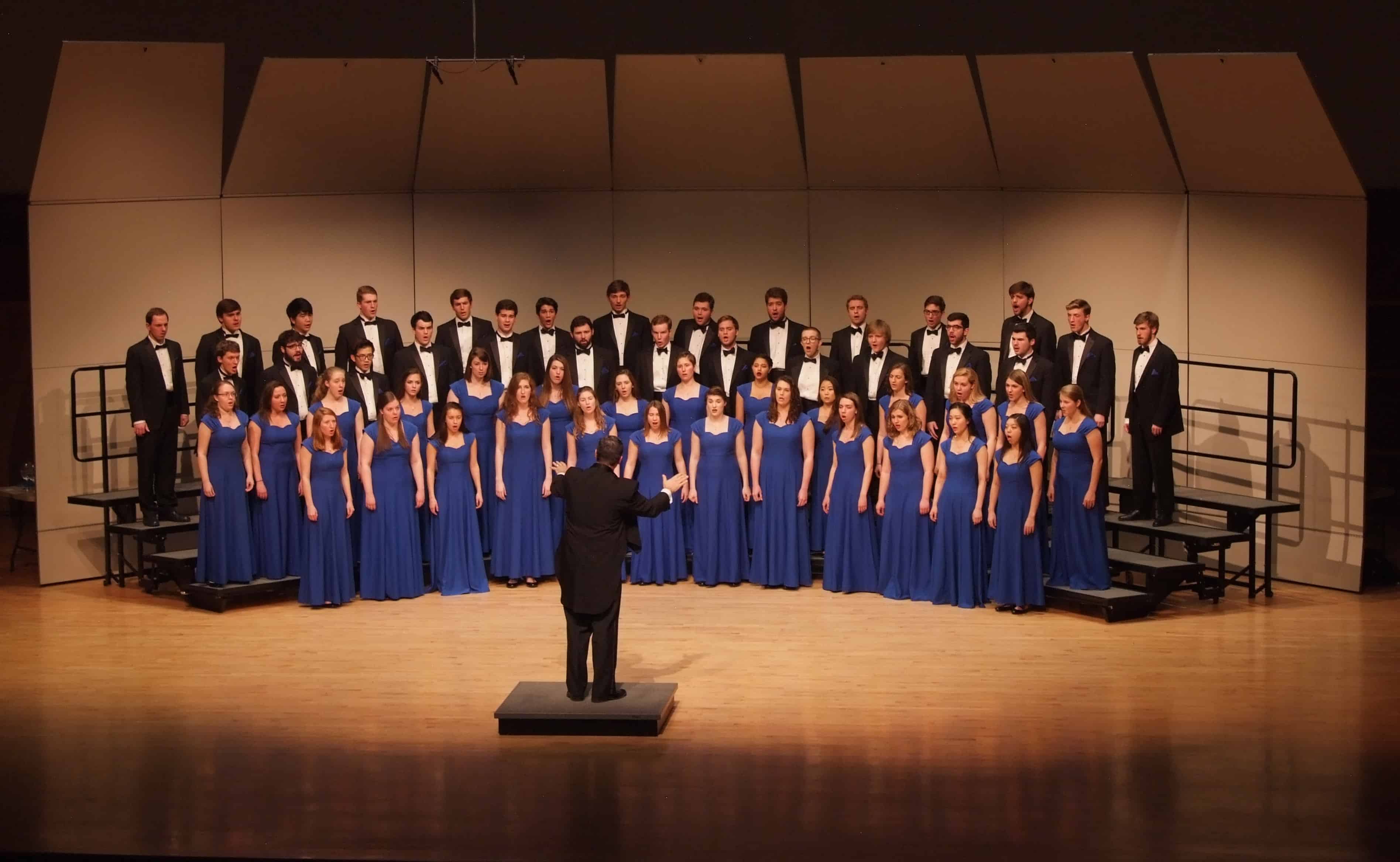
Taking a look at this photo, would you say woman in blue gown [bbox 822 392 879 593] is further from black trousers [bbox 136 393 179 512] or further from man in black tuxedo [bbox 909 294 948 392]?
black trousers [bbox 136 393 179 512]

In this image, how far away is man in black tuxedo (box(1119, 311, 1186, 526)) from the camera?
9.21 m

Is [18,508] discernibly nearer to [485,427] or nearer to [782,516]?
[485,427]

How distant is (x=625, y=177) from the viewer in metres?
11.4

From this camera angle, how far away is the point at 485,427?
968cm

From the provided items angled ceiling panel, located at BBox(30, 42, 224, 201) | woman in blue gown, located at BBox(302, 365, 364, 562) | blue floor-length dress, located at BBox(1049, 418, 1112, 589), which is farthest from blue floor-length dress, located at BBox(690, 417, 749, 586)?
angled ceiling panel, located at BBox(30, 42, 224, 201)

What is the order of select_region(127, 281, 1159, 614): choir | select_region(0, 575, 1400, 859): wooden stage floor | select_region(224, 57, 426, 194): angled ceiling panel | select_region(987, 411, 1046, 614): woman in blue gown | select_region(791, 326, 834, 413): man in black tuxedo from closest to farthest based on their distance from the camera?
select_region(0, 575, 1400, 859): wooden stage floor < select_region(987, 411, 1046, 614): woman in blue gown < select_region(127, 281, 1159, 614): choir < select_region(791, 326, 834, 413): man in black tuxedo < select_region(224, 57, 426, 194): angled ceiling panel

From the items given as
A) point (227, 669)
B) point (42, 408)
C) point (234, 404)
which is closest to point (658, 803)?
point (227, 669)

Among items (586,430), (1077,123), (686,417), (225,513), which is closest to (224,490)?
(225,513)

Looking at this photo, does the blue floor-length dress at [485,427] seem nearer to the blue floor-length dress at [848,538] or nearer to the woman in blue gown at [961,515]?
the blue floor-length dress at [848,538]

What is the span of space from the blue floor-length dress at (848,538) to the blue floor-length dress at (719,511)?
562 millimetres

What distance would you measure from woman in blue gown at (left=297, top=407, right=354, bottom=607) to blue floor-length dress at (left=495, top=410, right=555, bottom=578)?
946mm

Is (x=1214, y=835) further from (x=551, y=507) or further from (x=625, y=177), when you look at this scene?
(x=625, y=177)

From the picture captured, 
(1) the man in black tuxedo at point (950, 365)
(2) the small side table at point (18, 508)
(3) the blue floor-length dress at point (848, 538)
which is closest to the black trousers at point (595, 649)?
(3) the blue floor-length dress at point (848, 538)

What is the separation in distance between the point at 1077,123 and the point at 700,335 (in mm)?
2984
